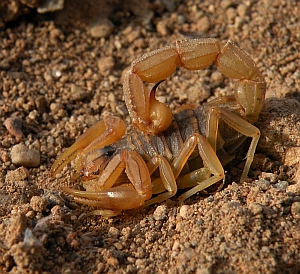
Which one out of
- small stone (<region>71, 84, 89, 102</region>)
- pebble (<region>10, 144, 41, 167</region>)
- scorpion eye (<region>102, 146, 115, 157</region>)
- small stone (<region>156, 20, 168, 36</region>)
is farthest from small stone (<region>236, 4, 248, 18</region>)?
pebble (<region>10, 144, 41, 167</region>)

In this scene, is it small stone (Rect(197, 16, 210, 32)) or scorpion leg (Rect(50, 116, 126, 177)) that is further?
small stone (Rect(197, 16, 210, 32))

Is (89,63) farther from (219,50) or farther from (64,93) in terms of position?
(219,50)

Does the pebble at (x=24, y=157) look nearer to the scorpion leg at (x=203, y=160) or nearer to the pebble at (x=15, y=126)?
the pebble at (x=15, y=126)

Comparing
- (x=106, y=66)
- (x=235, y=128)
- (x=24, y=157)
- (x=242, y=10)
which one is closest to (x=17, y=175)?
(x=24, y=157)

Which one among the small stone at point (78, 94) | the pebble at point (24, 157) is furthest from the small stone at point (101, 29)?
the pebble at point (24, 157)

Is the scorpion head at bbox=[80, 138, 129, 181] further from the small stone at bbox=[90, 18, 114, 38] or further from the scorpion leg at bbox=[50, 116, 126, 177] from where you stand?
the small stone at bbox=[90, 18, 114, 38]

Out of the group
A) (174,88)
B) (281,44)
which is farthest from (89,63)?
(281,44)
